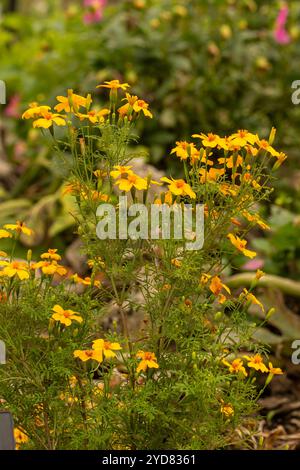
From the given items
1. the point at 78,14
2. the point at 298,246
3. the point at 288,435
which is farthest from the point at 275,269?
the point at 78,14

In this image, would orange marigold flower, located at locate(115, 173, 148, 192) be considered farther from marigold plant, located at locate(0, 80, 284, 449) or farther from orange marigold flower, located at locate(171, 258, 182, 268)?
orange marigold flower, located at locate(171, 258, 182, 268)

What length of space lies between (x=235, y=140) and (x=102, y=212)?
0.29 m

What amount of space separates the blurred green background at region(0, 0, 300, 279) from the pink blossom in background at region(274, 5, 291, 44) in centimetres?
1

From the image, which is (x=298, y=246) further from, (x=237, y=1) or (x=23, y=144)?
(x=23, y=144)

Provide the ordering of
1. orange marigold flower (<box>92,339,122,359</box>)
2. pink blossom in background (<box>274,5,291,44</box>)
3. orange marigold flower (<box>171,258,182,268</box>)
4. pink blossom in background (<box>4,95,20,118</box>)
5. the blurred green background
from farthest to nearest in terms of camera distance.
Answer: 1. pink blossom in background (<box>4,95,20,118</box>)
2. pink blossom in background (<box>274,5,291,44</box>)
3. the blurred green background
4. orange marigold flower (<box>171,258,182,268</box>)
5. orange marigold flower (<box>92,339,122,359</box>)

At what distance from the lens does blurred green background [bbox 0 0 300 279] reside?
4336mm

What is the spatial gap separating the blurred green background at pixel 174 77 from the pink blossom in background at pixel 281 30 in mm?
11

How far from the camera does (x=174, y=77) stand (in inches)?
173

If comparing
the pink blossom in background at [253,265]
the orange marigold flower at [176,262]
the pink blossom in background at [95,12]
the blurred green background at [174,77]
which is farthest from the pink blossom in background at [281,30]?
the orange marigold flower at [176,262]

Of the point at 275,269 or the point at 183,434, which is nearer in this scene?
the point at 183,434

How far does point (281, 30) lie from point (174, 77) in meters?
0.69

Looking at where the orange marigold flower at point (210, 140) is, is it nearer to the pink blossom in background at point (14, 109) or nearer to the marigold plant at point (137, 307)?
the marigold plant at point (137, 307)

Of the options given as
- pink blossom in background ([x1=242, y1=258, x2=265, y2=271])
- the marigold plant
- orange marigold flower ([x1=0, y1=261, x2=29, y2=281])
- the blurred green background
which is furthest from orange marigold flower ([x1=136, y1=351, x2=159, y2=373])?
the blurred green background

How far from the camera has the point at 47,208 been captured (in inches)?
163
